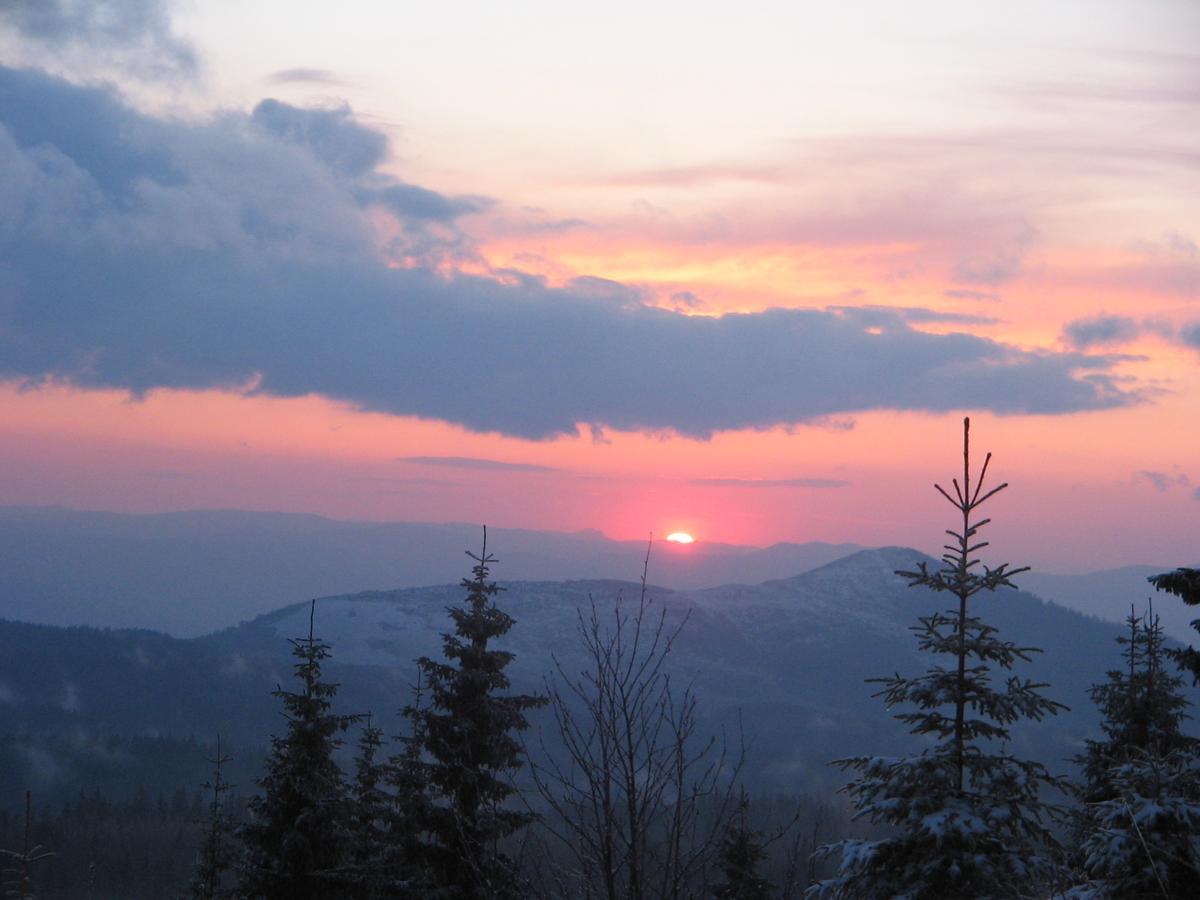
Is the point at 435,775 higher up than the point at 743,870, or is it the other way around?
the point at 435,775

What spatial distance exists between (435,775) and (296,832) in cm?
372

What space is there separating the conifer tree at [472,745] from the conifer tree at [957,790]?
33.4 ft

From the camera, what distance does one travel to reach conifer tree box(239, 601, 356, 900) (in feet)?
76.5

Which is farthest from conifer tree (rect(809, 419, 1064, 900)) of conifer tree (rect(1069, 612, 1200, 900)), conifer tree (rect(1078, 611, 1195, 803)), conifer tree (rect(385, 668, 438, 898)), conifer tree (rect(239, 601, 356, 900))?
conifer tree (rect(1078, 611, 1195, 803))

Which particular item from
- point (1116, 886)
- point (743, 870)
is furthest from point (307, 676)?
point (1116, 886)

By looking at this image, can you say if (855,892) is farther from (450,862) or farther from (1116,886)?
(450,862)

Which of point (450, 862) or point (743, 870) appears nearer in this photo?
point (450, 862)

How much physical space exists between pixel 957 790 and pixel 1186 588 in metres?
3.42

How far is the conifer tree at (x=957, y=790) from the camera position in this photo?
430 inches

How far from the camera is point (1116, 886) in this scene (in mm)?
10828

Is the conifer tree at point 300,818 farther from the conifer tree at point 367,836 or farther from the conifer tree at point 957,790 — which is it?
the conifer tree at point 957,790

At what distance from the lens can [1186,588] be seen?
12.1 metres

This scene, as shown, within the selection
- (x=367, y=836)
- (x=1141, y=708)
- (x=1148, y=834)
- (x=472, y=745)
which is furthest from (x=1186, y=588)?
(x=367, y=836)

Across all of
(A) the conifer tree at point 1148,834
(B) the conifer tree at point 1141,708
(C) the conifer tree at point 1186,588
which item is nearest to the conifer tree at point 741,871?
(B) the conifer tree at point 1141,708
